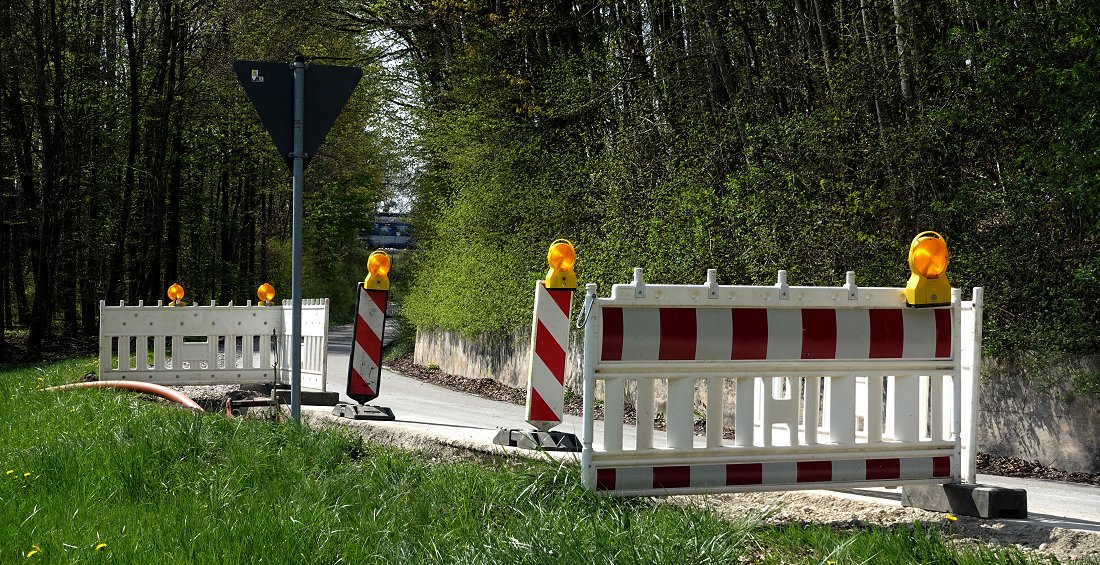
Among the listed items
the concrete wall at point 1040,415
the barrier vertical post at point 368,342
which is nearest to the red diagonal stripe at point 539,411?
the barrier vertical post at point 368,342

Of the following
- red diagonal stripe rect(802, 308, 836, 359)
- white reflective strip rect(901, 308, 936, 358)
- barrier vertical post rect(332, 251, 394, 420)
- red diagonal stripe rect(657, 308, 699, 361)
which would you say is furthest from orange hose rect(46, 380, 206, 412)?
white reflective strip rect(901, 308, 936, 358)

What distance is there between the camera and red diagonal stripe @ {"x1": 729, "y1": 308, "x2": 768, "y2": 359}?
5406mm

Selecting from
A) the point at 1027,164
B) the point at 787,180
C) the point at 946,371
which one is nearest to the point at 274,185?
the point at 787,180

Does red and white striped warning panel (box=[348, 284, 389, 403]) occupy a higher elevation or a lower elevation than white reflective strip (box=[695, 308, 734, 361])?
lower

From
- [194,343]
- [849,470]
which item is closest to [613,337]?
[849,470]

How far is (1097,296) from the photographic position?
9.41 meters

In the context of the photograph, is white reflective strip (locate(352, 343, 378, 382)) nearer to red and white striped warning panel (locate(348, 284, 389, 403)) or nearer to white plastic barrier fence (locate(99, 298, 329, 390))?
red and white striped warning panel (locate(348, 284, 389, 403))

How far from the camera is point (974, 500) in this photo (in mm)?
5520

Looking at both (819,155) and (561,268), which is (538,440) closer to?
(561,268)

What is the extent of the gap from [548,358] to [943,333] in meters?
3.02

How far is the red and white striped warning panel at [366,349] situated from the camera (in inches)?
404

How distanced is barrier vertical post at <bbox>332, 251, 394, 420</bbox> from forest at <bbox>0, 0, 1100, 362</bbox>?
3973 millimetres

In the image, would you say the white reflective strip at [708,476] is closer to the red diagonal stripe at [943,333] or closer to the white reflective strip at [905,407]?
the white reflective strip at [905,407]

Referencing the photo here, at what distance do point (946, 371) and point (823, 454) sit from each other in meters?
0.83
